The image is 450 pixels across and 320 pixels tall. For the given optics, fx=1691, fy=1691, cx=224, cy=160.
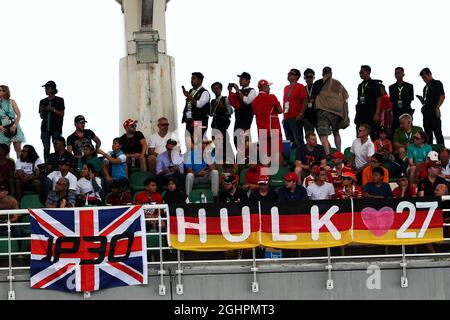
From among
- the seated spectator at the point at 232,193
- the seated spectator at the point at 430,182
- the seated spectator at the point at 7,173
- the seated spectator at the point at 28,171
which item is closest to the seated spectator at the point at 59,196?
the seated spectator at the point at 28,171

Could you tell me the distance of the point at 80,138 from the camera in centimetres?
2702

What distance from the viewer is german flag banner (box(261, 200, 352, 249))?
2312 centimetres

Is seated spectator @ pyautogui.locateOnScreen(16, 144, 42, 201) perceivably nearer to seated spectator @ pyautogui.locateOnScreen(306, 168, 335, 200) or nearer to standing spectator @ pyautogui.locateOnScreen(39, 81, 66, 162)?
standing spectator @ pyautogui.locateOnScreen(39, 81, 66, 162)

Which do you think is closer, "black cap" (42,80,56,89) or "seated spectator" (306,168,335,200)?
"seated spectator" (306,168,335,200)

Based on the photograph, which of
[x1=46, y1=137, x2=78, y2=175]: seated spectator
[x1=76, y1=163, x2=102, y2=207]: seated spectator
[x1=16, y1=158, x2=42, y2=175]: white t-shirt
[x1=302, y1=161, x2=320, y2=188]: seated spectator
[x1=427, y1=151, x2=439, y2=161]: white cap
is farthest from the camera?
[x1=16, y1=158, x2=42, y2=175]: white t-shirt

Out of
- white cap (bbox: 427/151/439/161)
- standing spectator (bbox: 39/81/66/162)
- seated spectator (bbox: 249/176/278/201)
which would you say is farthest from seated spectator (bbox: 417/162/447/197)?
standing spectator (bbox: 39/81/66/162)

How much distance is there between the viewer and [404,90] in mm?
27766

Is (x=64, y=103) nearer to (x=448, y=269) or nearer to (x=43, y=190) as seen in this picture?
(x=43, y=190)

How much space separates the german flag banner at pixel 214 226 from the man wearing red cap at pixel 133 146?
346cm

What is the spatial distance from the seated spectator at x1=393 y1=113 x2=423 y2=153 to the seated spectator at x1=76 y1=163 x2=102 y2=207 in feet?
16.3

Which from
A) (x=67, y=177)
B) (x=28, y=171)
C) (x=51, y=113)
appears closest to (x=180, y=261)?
(x=67, y=177)

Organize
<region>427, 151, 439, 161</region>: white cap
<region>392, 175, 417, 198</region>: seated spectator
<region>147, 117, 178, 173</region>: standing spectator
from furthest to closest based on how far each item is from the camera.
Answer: <region>147, 117, 178, 173</region>: standing spectator → <region>427, 151, 439, 161</region>: white cap → <region>392, 175, 417, 198</region>: seated spectator
